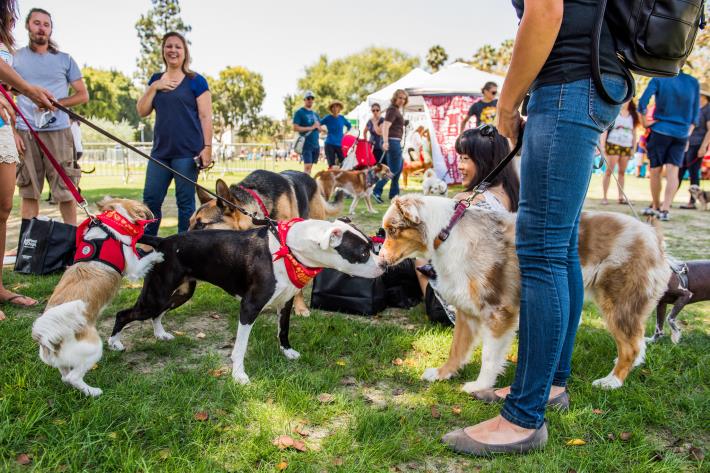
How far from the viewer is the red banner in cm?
1603

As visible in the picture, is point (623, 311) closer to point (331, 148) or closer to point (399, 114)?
point (399, 114)

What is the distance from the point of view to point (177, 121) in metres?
5.27

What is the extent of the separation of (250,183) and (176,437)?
299 centimetres

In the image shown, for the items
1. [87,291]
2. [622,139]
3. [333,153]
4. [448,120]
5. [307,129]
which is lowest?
[87,291]

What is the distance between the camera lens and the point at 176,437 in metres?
2.34

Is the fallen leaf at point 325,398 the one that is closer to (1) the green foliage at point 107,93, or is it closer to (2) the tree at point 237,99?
(1) the green foliage at point 107,93

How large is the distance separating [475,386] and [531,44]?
1.98m

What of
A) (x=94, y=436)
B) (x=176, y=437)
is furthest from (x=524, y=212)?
(x=94, y=436)

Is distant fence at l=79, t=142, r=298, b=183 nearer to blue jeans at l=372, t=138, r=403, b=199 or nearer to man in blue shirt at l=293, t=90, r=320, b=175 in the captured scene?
man in blue shirt at l=293, t=90, r=320, b=175

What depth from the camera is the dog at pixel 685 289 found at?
355cm

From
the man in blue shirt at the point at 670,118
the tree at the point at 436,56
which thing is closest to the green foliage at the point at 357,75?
the tree at the point at 436,56

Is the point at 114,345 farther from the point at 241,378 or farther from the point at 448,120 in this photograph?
the point at 448,120

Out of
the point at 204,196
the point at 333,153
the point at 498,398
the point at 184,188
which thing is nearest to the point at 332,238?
the point at 498,398

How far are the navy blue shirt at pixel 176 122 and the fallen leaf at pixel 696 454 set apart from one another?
511cm
